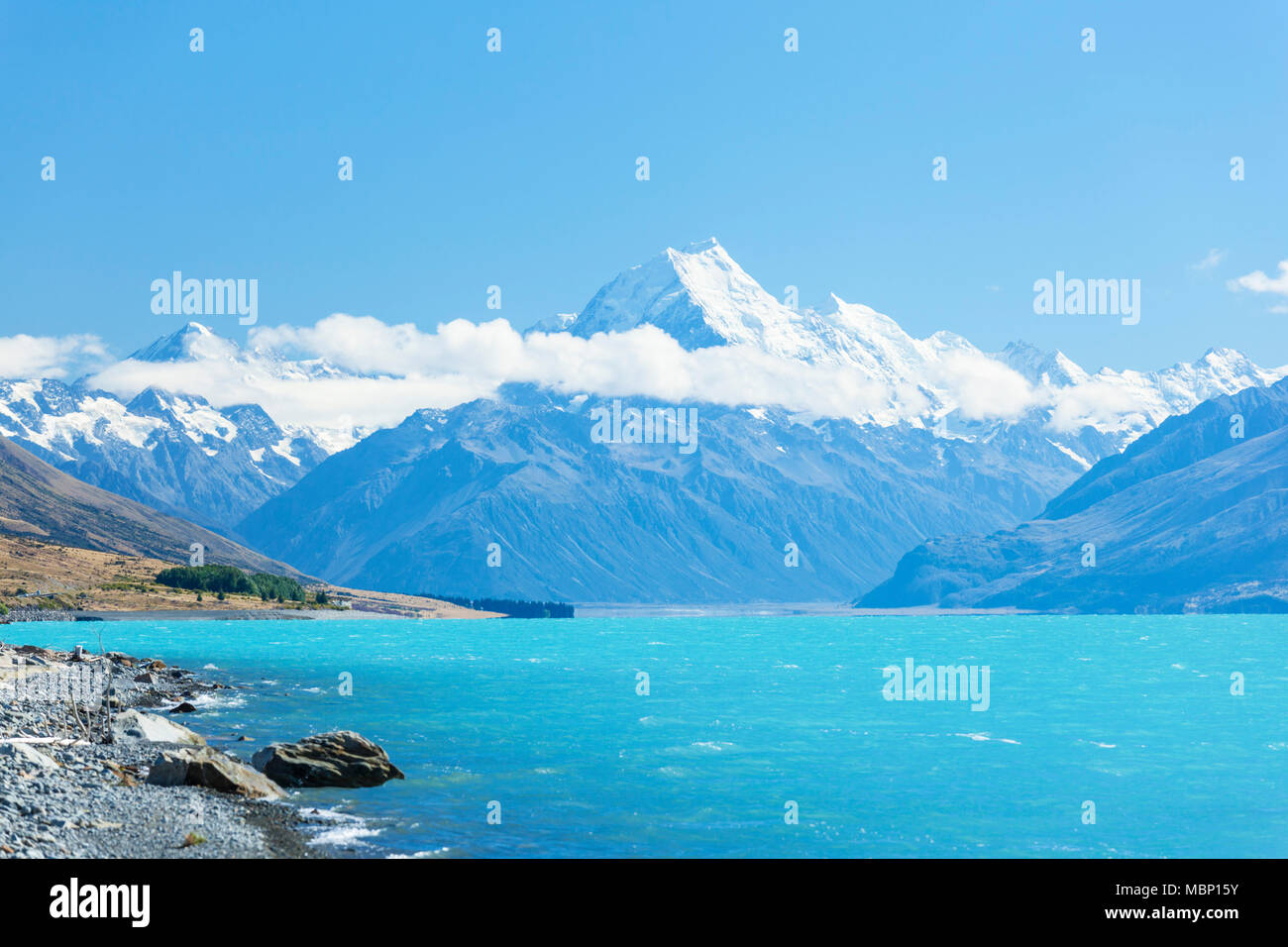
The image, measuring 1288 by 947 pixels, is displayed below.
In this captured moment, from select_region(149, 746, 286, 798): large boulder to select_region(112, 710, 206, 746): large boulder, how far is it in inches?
475

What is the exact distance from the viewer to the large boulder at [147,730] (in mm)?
69125

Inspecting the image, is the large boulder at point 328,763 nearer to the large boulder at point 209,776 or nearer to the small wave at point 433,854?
the large boulder at point 209,776

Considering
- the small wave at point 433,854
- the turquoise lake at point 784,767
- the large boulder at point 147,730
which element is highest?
the large boulder at point 147,730

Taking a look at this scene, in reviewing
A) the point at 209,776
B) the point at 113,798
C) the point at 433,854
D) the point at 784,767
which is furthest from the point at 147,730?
the point at 784,767

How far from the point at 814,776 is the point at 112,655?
327 feet

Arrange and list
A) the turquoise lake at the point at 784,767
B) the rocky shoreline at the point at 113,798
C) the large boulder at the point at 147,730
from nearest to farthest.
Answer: the rocky shoreline at the point at 113,798, the turquoise lake at the point at 784,767, the large boulder at the point at 147,730

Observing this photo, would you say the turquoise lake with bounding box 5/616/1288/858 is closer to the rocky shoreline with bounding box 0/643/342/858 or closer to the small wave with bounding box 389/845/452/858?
the small wave with bounding box 389/845/452/858

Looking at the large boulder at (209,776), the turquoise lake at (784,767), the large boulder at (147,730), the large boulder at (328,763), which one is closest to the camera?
the turquoise lake at (784,767)

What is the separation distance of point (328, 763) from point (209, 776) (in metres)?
8.27

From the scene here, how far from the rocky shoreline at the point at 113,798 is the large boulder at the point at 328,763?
292cm

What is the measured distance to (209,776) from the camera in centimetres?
5625

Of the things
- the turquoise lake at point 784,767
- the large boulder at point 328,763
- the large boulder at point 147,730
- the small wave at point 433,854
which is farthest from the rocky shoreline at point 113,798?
the turquoise lake at point 784,767
